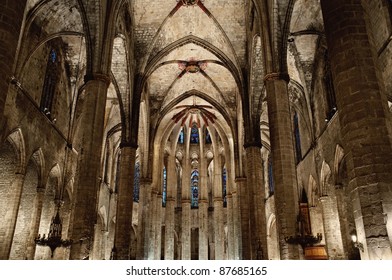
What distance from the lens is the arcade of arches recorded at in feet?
23.8

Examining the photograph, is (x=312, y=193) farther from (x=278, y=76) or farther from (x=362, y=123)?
(x=362, y=123)

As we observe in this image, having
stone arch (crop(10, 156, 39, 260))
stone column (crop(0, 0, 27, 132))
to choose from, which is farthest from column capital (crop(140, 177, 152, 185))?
stone column (crop(0, 0, 27, 132))

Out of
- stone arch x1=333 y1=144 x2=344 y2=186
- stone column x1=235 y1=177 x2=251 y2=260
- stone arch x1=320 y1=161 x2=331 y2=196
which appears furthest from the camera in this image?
stone column x1=235 y1=177 x2=251 y2=260

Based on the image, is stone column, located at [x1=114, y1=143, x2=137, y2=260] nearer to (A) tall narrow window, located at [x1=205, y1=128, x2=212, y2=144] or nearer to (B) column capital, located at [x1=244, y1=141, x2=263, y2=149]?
(B) column capital, located at [x1=244, y1=141, x2=263, y2=149]

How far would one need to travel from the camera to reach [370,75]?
23.6ft

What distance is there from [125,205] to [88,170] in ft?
24.8

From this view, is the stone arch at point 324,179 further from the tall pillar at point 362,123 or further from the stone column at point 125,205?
the tall pillar at point 362,123

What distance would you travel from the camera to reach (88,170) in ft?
39.8

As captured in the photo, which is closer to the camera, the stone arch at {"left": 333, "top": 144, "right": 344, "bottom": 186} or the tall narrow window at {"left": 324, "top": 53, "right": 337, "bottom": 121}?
the stone arch at {"left": 333, "top": 144, "right": 344, "bottom": 186}

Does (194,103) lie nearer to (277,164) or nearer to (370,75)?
(277,164)

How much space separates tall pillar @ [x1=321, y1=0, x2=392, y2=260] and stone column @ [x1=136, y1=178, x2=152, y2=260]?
1978 cm

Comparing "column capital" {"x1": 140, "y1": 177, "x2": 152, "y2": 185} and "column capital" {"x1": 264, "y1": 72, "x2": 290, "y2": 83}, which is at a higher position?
"column capital" {"x1": 264, "y1": 72, "x2": 290, "y2": 83}

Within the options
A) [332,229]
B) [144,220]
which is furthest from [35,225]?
[332,229]
